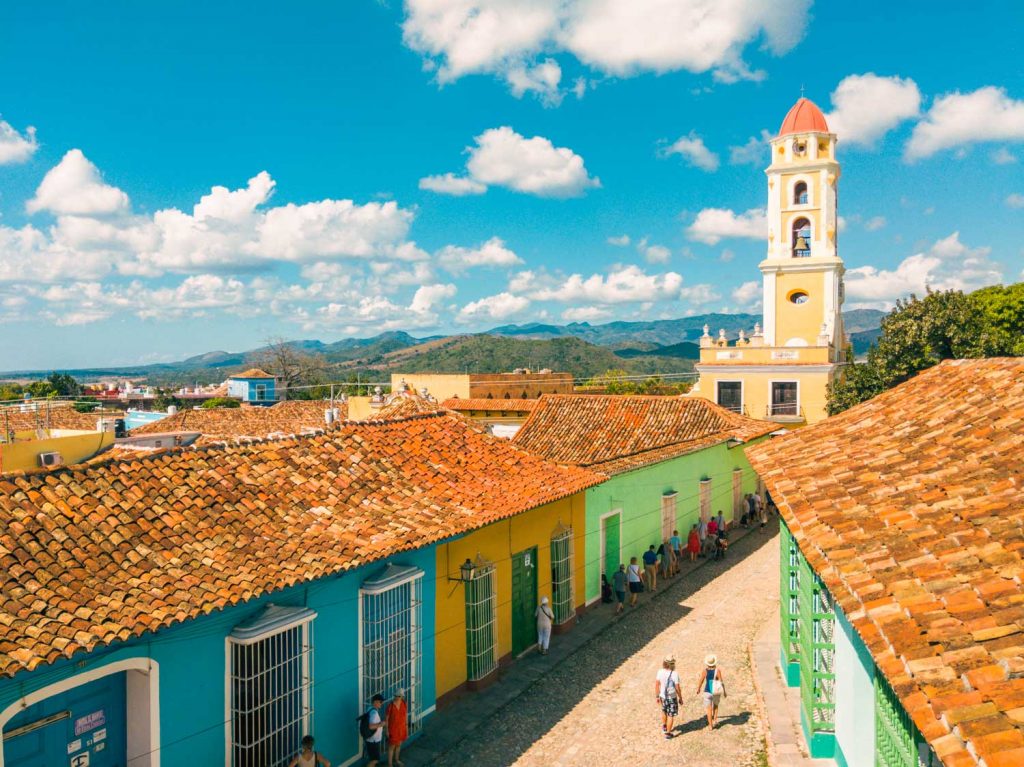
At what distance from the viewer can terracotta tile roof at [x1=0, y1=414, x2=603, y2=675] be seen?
5891 millimetres

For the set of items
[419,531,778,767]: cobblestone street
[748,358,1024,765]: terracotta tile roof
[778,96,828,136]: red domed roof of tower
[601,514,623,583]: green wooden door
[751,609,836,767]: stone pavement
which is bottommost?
[419,531,778,767]: cobblestone street

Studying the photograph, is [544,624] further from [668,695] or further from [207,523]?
[207,523]

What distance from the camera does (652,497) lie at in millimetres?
16875

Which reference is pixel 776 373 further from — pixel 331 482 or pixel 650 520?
pixel 331 482

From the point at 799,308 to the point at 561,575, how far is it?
22.6 meters

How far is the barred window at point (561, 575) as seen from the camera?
13016 mm

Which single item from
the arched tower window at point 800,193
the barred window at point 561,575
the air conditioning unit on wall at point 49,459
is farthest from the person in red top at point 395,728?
the arched tower window at point 800,193

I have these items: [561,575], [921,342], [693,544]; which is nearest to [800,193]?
[921,342]

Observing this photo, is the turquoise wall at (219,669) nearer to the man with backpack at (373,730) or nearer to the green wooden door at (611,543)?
the man with backpack at (373,730)

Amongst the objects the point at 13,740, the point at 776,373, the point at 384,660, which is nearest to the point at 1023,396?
the point at 384,660

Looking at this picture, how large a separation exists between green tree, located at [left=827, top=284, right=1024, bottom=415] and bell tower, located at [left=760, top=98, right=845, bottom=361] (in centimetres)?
693

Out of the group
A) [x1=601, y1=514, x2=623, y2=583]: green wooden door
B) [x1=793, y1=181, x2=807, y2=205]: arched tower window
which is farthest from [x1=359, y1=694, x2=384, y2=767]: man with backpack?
[x1=793, y1=181, x2=807, y2=205]: arched tower window

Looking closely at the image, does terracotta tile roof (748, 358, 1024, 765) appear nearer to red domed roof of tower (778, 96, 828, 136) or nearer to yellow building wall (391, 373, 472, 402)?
red domed roof of tower (778, 96, 828, 136)

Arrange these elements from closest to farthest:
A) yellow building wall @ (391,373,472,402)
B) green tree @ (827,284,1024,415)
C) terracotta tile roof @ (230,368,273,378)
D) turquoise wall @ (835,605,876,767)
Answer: turquoise wall @ (835,605,876,767) → green tree @ (827,284,1024,415) → yellow building wall @ (391,373,472,402) → terracotta tile roof @ (230,368,273,378)
